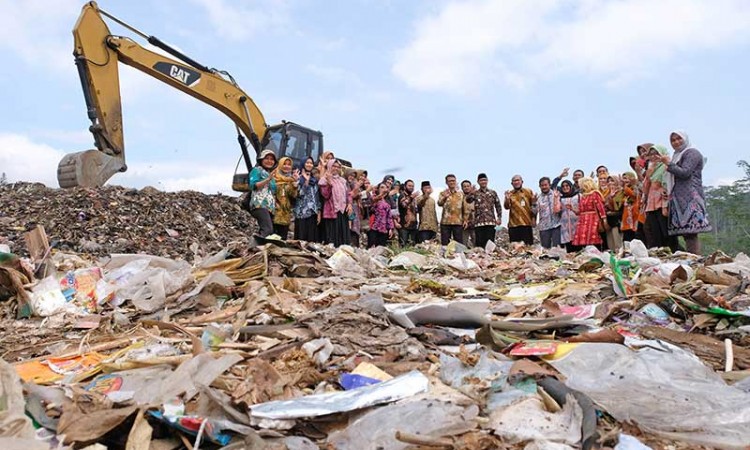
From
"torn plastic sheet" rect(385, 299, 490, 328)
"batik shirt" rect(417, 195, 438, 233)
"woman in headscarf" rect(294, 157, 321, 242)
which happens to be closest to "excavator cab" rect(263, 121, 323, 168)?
"batik shirt" rect(417, 195, 438, 233)

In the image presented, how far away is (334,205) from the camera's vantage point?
810cm

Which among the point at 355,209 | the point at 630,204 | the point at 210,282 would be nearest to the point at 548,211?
the point at 630,204

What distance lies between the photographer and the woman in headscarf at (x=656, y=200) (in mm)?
6590

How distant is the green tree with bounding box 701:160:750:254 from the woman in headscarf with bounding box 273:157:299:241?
892 centimetres

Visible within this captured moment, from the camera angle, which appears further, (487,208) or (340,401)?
(487,208)

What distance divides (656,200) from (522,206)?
262 cm

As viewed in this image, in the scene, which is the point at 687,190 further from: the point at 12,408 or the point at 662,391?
the point at 12,408

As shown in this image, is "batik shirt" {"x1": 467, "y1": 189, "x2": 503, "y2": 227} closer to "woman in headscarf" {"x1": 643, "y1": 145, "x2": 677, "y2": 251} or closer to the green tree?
"woman in headscarf" {"x1": 643, "y1": 145, "x2": 677, "y2": 251}

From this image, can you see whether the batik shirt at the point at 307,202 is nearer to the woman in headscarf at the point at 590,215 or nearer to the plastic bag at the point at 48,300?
the woman in headscarf at the point at 590,215

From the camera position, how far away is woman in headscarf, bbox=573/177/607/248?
321 inches

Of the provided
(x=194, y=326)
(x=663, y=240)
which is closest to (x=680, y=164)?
(x=663, y=240)

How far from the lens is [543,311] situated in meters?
3.31

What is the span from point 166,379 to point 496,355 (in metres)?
1.27

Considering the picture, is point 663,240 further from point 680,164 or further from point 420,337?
point 420,337
